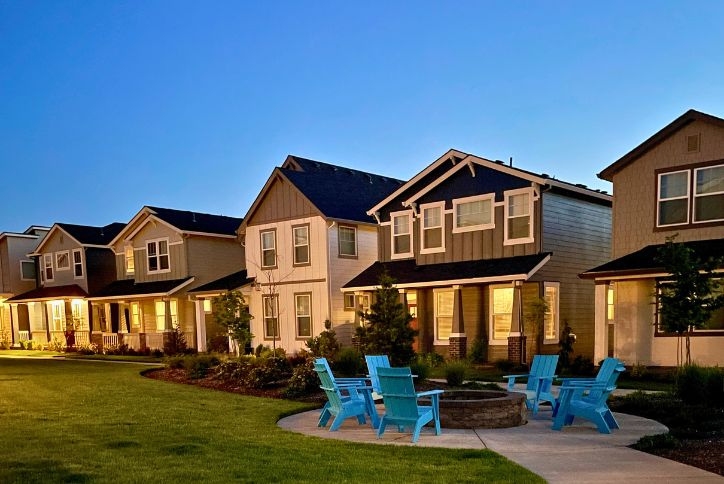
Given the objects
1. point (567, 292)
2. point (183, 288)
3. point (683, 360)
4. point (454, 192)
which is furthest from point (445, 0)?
point (183, 288)

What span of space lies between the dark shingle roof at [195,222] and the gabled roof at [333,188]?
4.44 metres

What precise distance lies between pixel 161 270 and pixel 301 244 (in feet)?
32.1

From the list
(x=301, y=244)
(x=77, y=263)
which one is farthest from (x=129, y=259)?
(x=301, y=244)

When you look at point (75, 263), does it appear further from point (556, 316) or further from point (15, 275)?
point (556, 316)

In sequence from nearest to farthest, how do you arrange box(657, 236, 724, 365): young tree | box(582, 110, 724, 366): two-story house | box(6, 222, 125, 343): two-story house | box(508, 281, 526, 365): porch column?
box(657, 236, 724, 365): young tree < box(582, 110, 724, 366): two-story house < box(508, 281, 526, 365): porch column < box(6, 222, 125, 343): two-story house

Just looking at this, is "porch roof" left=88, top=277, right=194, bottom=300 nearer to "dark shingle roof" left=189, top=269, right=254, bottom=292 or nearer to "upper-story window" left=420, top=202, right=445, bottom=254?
"dark shingle roof" left=189, top=269, right=254, bottom=292

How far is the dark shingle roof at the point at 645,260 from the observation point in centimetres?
1388

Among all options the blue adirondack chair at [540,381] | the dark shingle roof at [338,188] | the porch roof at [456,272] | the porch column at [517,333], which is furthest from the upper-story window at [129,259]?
the blue adirondack chair at [540,381]

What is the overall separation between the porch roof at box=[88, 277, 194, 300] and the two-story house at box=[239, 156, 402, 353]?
4292 mm

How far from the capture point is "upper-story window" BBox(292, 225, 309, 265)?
22.8 m

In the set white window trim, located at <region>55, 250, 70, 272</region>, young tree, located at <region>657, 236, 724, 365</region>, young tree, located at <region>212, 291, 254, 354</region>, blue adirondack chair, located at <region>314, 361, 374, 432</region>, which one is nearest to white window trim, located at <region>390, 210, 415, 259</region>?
young tree, located at <region>212, 291, 254, 354</region>

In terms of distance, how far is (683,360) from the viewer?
14.7 m

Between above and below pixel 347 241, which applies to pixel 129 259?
below

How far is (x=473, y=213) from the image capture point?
1942 cm
